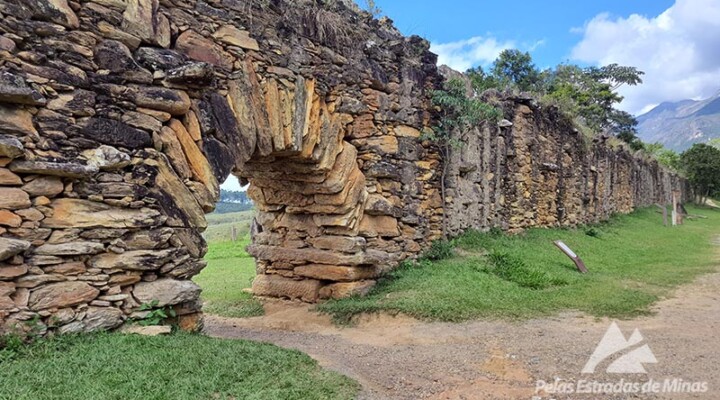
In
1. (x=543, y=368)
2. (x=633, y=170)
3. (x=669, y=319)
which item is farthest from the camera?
(x=633, y=170)

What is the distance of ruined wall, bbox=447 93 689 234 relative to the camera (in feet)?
37.4

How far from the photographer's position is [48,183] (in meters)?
4.50

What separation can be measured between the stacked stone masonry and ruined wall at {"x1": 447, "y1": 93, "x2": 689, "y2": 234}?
9.5 inches

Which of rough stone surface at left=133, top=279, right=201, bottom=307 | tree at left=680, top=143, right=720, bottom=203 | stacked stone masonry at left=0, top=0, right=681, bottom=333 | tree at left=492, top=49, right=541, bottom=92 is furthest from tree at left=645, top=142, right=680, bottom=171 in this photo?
rough stone surface at left=133, top=279, right=201, bottom=307

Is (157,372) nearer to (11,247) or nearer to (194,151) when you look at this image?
(11,247)

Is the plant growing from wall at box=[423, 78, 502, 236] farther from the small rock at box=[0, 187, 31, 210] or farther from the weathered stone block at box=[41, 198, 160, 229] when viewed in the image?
the small rock at box=[0, 187, 31, 210]

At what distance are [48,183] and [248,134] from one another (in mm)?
2503

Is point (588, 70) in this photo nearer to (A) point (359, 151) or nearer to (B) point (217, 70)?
(A) point (359, 151)

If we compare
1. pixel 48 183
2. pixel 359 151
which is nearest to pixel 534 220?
pixel 359 151

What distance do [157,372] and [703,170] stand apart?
41785mm

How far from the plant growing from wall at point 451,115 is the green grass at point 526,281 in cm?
147

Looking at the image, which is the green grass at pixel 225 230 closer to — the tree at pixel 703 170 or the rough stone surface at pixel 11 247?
the rough stone surface at pixel 11 247
